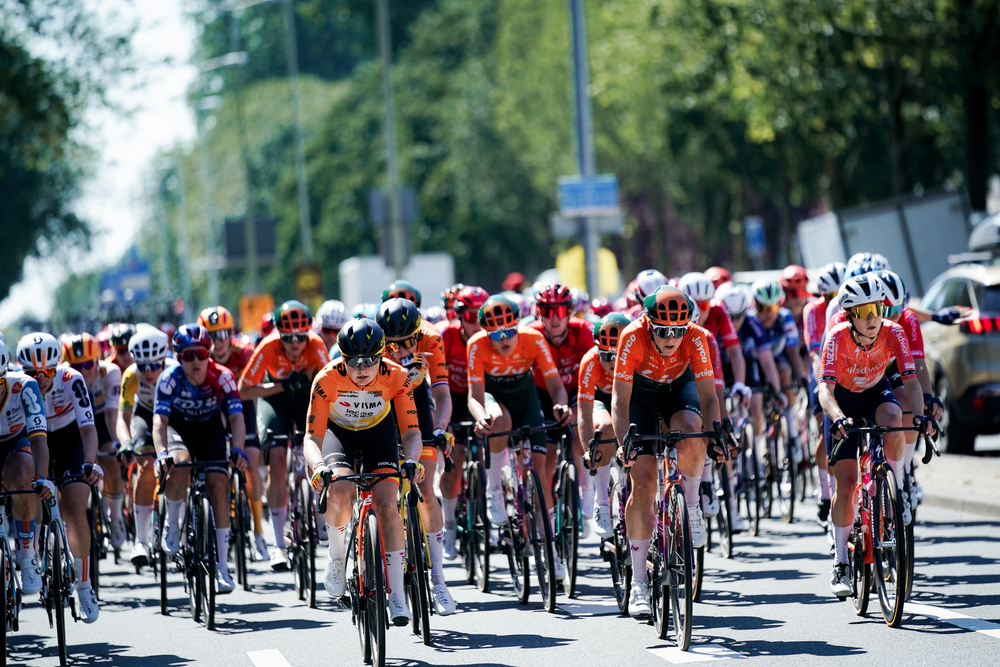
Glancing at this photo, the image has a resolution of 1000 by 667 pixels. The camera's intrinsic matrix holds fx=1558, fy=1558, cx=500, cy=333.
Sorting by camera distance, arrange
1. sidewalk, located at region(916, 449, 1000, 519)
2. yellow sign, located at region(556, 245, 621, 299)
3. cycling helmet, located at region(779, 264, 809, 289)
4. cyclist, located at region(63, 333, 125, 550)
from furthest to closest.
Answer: yellow sign, located at region(556, 245, 621, 299)
cycling helmet, located at region(779, 264, 809, 289)
sidewalk, located at region(916, 449, 1000, 519)
cyclist, located at region(63, 333, 125, 550)

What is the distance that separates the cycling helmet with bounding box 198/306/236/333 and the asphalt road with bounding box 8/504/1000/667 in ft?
7.65

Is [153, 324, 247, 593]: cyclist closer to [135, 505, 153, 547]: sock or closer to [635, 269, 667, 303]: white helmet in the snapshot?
[135, 505, 153, 547]: sock

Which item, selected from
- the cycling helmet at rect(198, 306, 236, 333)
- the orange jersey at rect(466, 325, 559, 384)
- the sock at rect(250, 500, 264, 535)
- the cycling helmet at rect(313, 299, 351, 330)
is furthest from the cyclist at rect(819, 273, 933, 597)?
the cycling helmet at rect(198, 306, 236, 333)

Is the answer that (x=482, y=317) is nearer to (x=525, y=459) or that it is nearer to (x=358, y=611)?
(x=525, y=459)

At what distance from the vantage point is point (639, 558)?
28.7 ft

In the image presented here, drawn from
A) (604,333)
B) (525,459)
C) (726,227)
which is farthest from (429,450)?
(726,227)

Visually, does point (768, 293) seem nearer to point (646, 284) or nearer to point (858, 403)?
point (646, 284)

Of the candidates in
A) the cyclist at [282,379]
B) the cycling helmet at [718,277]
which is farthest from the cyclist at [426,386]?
the cycling helmet at [718,277]

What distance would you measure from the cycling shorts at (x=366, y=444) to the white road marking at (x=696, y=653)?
1.77 metres

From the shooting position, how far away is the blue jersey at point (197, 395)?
1073 centimetres

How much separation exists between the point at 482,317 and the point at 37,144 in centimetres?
1867

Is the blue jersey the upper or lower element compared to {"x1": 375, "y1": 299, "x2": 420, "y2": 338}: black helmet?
lower

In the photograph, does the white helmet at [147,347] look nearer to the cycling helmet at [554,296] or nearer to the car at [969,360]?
the cycling helmet at [554,296]

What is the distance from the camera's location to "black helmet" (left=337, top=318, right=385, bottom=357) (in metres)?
8.37
